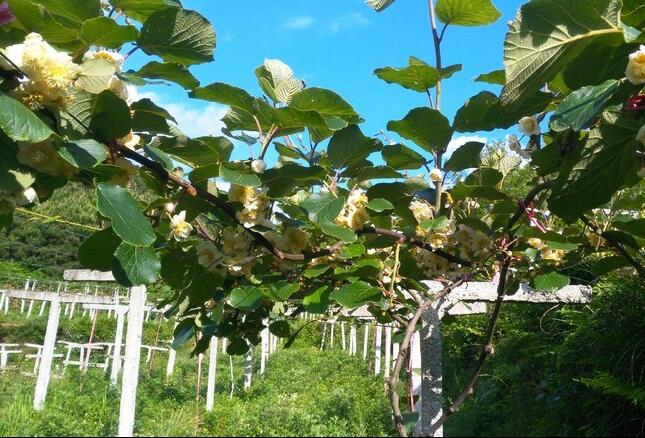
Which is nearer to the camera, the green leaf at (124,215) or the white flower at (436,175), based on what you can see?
the green leaf at (124,215)

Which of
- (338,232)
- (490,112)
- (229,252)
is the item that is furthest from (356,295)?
(490,112)

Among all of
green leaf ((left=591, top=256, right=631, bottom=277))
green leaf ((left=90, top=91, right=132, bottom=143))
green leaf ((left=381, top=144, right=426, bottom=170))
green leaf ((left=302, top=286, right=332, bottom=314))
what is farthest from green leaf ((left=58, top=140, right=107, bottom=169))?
green leaf ((left=591, top=256, right=631, bottom=277))

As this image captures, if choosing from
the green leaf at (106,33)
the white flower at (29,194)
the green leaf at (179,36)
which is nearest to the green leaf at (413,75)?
the green leaf at (179,36)

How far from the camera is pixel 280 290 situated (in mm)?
816

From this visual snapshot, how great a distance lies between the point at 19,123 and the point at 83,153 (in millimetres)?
70

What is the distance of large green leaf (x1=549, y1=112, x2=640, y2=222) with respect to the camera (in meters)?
0.63

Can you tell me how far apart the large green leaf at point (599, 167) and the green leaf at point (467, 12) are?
300 millimetres

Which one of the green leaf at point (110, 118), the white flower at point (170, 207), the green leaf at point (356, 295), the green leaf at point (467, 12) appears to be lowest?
the green leaf at point (356, 295)

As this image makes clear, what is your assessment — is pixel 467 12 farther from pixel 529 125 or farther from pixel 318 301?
pixel 318 301

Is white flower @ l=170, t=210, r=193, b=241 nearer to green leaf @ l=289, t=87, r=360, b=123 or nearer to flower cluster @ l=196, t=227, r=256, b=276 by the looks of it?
flower cluster @ l=196, t=227, r=256, b=276

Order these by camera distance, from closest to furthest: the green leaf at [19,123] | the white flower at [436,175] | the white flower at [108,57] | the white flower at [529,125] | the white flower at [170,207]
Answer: the green leaf at [19,123] < the white flower at [108,57] < the white flower at [170,207] < the white flower at [529,125] < the white flower at [436,175]

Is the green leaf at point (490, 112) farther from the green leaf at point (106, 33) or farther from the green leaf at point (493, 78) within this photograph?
the green leaf at point (106, 33)

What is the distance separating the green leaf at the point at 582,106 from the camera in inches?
21.5

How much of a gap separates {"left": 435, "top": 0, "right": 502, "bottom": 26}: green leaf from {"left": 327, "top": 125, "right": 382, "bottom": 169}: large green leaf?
23 cm
